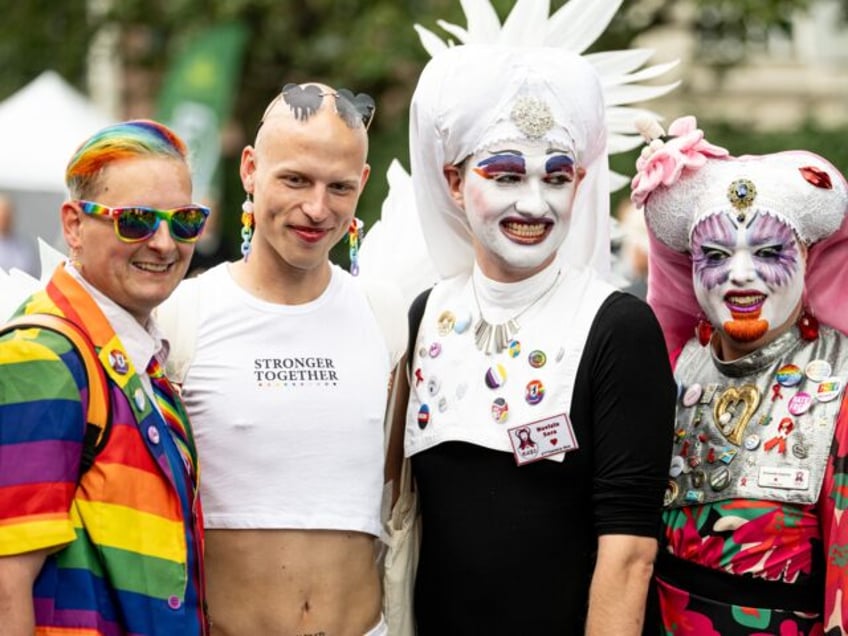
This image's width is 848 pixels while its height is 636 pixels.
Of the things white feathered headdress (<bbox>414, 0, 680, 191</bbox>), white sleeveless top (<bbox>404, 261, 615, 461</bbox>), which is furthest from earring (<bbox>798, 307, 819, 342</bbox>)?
white feathered headdress (<bbox>414, 0, 680, 191</bbox>)

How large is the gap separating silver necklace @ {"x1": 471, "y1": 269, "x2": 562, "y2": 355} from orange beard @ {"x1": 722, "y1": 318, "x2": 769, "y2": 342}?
0.42 metres

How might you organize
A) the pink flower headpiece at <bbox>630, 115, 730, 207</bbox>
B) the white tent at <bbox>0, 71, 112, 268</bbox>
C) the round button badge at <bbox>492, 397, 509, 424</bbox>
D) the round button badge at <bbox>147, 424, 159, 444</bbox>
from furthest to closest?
the white tent at <bbox>0, 71, 112, 268</bbox> < the pink flower headpiece at <bbox>630, 115, 730, 207</bbox> < the round button badge at <bbox>492, 397, 509, 424</bbox> < the round button badge at <bbox>147, 424, 159, 444</bbox>

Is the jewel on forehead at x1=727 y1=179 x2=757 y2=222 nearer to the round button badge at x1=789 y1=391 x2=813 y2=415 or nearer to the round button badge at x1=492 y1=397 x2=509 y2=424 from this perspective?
the round button badge at x1=789 y1=391 x2=813 y2=415

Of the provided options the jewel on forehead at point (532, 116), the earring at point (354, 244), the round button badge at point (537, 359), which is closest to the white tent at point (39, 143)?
the earring at point (354, 244)

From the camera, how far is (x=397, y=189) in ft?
14.4

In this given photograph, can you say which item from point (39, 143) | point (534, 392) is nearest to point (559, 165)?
point (534, 392)

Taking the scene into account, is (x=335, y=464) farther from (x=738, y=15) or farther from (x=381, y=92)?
(x=381, y=92)

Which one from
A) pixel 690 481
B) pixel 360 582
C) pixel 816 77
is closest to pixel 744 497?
pixel 690 481

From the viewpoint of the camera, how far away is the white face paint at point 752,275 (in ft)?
10.8

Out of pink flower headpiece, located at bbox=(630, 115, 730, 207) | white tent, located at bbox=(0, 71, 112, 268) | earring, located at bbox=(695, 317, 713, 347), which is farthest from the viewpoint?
white tent, located at bbox=(0, 71, 112, 268)

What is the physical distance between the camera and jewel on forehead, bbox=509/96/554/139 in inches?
130

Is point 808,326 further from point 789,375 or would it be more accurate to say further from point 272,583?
point 272,583

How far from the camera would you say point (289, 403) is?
130 inches

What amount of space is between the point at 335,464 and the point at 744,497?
36.6 inches
